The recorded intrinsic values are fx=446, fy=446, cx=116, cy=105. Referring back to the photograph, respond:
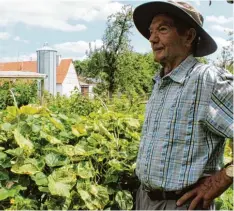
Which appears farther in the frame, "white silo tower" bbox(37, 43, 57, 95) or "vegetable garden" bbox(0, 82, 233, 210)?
"white silo tower" bbox(37, 43, 57, 95)

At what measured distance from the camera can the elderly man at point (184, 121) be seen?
1.71m

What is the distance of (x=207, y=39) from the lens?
6.56 ft

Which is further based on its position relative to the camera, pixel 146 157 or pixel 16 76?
pixel 16 76

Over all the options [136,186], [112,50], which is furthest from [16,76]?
[136,186]

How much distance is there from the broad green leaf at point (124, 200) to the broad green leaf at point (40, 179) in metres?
0.39

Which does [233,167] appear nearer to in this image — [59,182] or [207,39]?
[207,39]

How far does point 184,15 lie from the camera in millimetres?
1914

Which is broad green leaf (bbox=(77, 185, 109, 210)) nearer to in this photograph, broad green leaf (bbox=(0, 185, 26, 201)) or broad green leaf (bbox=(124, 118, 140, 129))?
broad green leaf (bbox=(0, 185, 26, 201))

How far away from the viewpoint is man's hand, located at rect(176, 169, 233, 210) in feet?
5.49

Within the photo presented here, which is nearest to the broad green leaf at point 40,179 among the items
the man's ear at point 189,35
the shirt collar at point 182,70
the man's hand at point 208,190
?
the man's hand at point 208,190

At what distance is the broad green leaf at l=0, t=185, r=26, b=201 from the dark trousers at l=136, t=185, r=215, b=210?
1.78ft

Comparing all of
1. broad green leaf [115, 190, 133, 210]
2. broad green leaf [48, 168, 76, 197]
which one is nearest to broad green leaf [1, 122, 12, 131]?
broad green leaf [48, 168, 76, 197]

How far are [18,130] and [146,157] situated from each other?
0.67 m

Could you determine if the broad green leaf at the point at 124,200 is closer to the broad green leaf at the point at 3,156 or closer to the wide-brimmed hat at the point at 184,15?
the broad green leaf at the point at 3,156
